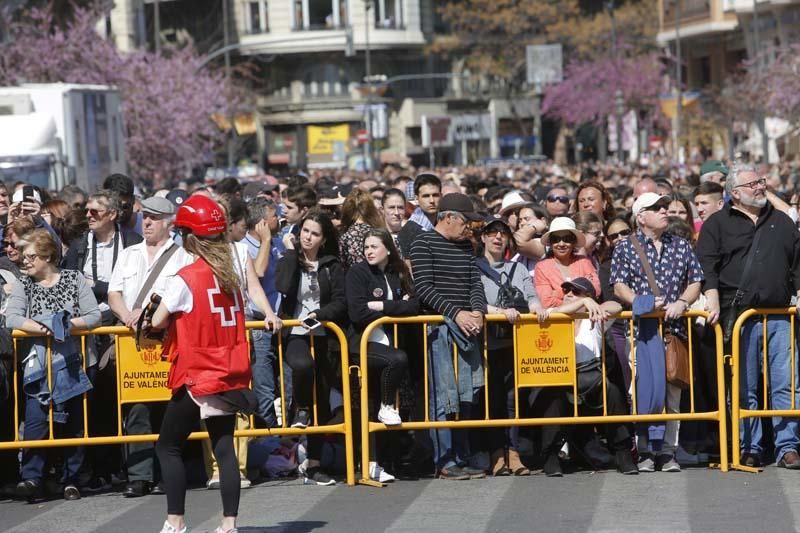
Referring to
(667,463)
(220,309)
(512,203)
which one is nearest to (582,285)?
(667,463)

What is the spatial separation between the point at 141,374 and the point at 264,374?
83cm

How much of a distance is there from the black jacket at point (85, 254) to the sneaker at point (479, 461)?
2.72 meters

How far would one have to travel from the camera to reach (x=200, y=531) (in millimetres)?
9016

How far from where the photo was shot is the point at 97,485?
10.7 meters

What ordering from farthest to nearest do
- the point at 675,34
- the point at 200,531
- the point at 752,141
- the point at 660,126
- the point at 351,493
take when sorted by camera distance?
the point at 660,126 < the point at 675,34 < the point at 752,141 < the point at 351,493 < the point at 200,531

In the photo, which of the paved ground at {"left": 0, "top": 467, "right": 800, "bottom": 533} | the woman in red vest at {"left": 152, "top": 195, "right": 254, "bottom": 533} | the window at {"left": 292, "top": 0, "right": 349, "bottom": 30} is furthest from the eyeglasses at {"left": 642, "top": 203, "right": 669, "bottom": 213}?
the window at {"left": 292, "top": 0, "right": 349, "bottom": 30}

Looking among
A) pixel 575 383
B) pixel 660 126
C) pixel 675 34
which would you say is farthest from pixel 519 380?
pixel 660 126

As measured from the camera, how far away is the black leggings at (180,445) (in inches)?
328

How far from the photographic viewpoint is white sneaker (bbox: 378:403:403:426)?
1055 centimetres

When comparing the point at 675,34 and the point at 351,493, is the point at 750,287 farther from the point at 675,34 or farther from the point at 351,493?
the point at 675,34

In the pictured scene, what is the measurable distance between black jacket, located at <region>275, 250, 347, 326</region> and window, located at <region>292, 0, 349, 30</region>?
78410 mm

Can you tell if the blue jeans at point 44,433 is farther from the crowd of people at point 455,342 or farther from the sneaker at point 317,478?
the sneaker at point 317,478

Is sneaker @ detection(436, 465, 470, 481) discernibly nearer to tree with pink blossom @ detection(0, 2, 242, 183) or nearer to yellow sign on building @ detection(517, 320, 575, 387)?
yellow sign on building @ detection(517, 320, 575, 387)

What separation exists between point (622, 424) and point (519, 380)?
73 cm
